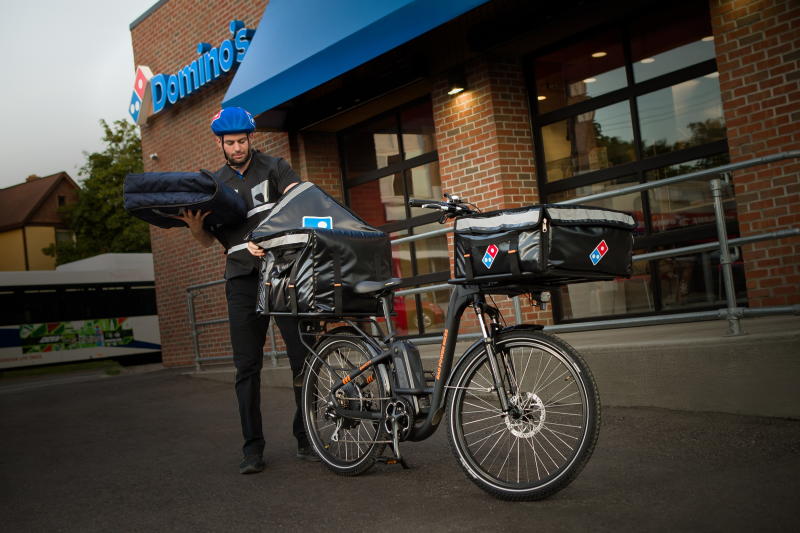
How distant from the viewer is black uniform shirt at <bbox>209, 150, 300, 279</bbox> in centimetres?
485

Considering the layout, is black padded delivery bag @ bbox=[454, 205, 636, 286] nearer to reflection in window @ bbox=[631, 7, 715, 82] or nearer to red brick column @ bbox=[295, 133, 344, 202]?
reflection in window @ bbox=[631, 7, 715, 82]

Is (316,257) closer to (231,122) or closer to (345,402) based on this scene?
(345,402)

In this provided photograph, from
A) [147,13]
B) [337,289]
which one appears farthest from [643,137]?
[147,13]

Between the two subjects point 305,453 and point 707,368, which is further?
point 305,453

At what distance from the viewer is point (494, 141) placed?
8219mm

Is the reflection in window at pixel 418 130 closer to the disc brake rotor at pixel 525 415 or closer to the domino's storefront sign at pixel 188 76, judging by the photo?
the domino's storefront sign at pixel 188 76

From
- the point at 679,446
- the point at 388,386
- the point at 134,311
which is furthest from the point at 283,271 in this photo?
the point at 134,311

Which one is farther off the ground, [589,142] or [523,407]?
[589,142]

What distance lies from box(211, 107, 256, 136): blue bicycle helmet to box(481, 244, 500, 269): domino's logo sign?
206cm

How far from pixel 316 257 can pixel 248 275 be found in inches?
32.6

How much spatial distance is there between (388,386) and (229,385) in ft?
19.9

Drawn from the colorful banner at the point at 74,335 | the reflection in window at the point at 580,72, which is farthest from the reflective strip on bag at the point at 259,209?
the colorful banner at the point at 74,335

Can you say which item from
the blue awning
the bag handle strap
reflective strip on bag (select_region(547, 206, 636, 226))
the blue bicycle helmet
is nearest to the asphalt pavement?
the bag handle strap

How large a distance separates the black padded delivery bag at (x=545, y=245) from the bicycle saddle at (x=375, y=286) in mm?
723
